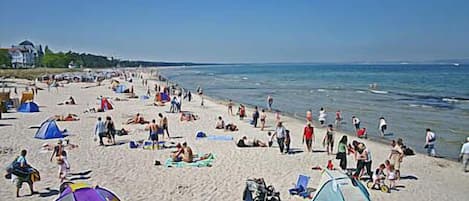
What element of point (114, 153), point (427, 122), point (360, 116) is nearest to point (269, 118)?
point (360, 116)

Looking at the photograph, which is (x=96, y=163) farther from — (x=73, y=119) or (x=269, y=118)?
(x=269, y=118)

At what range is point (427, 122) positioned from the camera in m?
27.1

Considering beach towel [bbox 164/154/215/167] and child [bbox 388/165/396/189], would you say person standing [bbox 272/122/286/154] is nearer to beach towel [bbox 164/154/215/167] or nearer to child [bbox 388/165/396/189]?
beach towel [bbox 164/154/215/167]

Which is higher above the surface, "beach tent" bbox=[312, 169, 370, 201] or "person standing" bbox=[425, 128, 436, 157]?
"beach tent" bbox=[312, 169, 370, 201]

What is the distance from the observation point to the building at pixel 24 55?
387 feet

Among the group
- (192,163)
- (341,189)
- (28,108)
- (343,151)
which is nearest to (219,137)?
(192,163)

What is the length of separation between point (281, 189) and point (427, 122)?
715 inches

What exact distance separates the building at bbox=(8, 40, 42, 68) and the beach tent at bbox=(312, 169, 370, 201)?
376 ft

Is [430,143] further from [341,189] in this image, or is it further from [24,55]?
[24,55]

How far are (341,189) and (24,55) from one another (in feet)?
422

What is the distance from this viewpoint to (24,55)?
123m

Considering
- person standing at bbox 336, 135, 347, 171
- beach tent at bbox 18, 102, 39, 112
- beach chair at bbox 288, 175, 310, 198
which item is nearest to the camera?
beach chair at bbox 288, 175, 310, 198

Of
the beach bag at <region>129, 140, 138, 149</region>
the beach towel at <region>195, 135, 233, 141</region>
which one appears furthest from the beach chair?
the beach towel at <region>195, 135, 233, 141</region>

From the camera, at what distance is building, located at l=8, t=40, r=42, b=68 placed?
117812 mm
